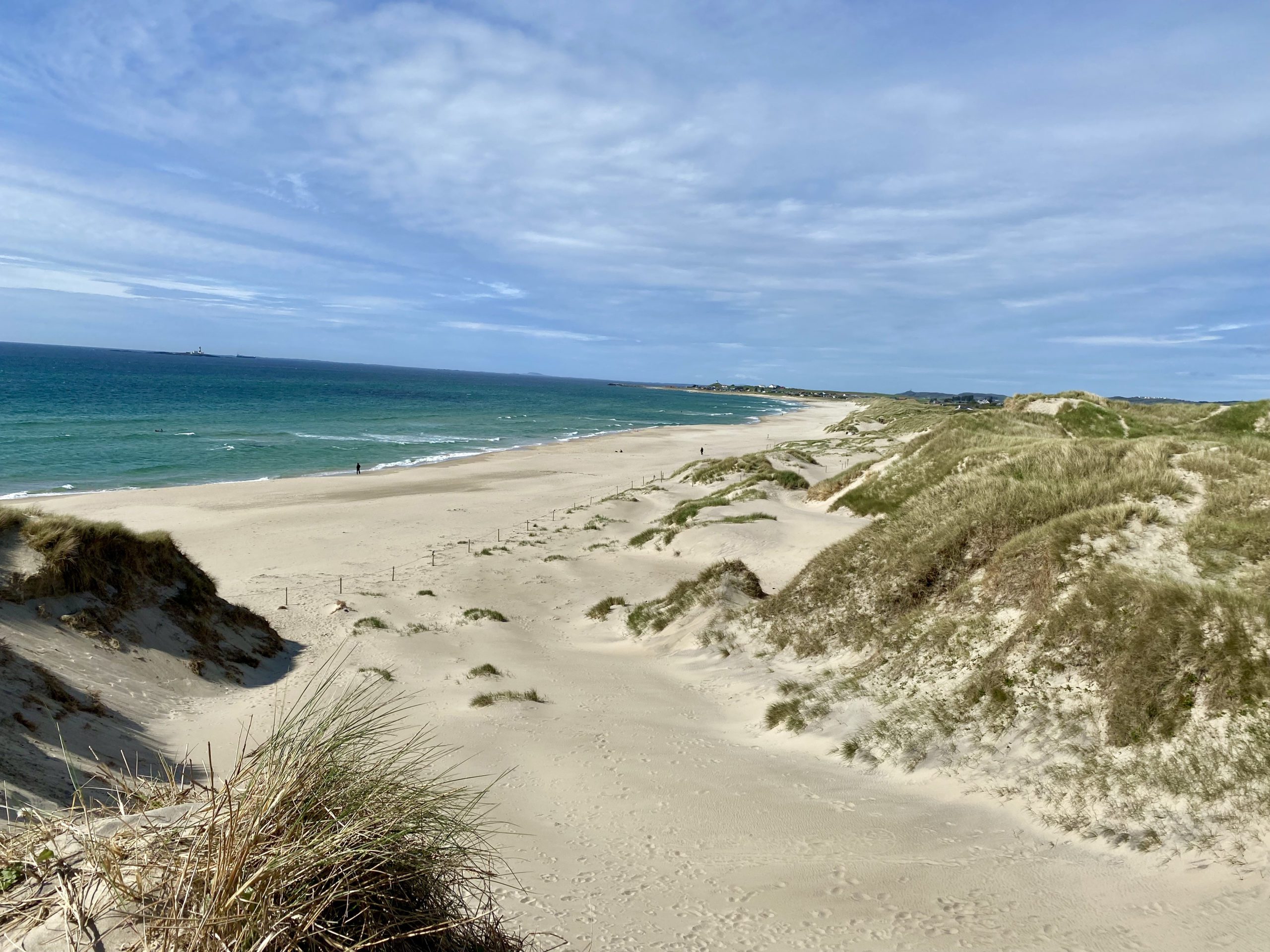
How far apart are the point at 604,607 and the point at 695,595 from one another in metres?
3.24

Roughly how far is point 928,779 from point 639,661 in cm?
768

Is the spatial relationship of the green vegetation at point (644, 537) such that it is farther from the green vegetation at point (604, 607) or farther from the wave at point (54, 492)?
the wave at point (54, 492)

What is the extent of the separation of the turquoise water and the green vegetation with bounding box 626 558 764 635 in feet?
130

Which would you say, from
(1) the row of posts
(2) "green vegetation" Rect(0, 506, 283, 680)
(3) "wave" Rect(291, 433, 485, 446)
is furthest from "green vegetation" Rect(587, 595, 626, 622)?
(3) "wave" Rect(291, 433, 485, 446)

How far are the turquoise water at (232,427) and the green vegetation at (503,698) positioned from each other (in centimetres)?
4050

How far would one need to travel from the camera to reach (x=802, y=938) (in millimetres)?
6047

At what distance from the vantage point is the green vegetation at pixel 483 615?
61.6ft

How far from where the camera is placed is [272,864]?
303 cm

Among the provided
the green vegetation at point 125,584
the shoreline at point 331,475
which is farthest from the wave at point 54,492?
the green vegetation at point 125,584

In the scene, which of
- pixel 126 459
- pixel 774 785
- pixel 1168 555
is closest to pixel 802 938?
pixel 774 785

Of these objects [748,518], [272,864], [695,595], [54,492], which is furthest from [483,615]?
[54,492]

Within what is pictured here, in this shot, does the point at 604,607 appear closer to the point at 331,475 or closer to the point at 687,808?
the point at 687,808

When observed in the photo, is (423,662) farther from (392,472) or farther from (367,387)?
(367,387)

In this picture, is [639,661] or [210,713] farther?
[639,661]
